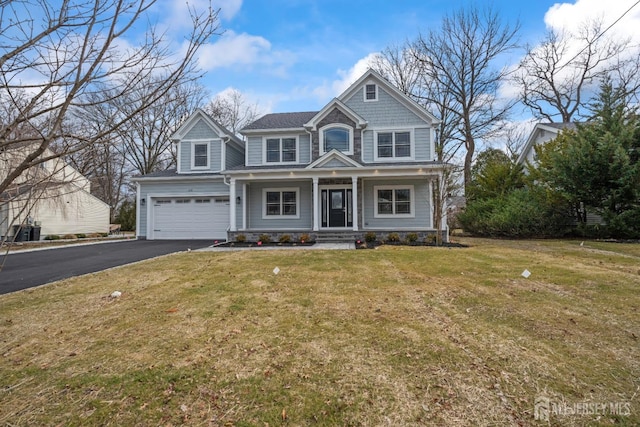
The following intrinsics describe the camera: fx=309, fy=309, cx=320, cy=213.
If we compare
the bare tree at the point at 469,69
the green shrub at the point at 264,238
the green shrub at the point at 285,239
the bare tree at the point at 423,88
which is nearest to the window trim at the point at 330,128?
the green shrub at the point at 285,239

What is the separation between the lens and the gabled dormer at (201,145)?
15641mm

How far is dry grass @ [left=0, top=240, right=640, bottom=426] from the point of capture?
7.14 ft

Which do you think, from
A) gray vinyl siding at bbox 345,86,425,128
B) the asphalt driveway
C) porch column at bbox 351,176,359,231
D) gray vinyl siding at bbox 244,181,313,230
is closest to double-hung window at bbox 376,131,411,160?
gray vinyl siding at bbox 345,86,425,128

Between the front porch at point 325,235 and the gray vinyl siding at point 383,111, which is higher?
the gray vinyl siding at point 383,111

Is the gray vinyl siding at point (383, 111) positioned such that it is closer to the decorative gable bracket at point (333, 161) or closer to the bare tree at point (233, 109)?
the decorative gable bracket at point (333, 161)

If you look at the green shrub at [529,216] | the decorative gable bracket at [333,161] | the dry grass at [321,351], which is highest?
the decorative gable bracket at [333,161]

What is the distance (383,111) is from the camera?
14.5 metres

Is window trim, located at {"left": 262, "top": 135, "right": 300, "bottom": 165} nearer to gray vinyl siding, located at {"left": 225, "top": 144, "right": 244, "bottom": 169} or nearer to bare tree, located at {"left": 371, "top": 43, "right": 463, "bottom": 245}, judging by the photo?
gray vinyl siding, located at {"left": 225, "top": 144, "right": 244, "bottom": 169}

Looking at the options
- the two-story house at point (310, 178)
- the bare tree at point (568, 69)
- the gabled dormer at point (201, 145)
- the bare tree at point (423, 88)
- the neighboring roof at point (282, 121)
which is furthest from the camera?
the bare tree at point (423, 88)

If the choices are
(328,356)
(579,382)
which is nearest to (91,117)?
(328,356)

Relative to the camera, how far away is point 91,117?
7.47ft

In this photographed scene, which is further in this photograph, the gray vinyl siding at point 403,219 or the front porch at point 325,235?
the gray vinyl siding at point 403,219

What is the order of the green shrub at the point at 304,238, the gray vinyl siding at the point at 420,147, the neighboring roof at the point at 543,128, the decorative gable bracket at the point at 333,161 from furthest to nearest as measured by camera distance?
the neighboring roof at the point at 543,128
the gray vinyl siding at the point at 420,147
the decorative gable bracket at the point at 333,161
the green shrub at the point at 304,238

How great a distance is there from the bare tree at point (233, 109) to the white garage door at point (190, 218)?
1407cm
